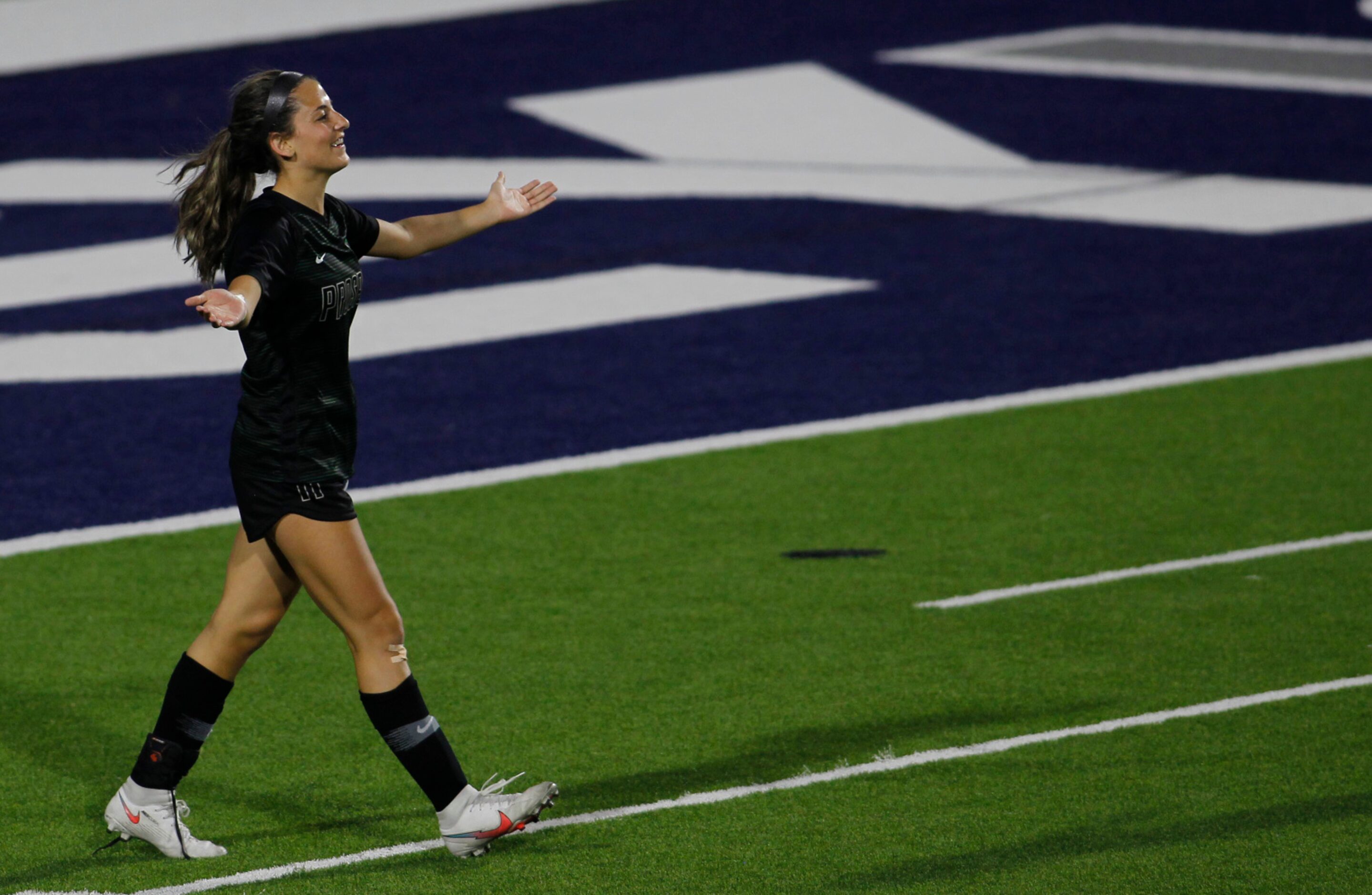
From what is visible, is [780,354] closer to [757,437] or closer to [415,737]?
[757,437]

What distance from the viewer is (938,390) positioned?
10461mm

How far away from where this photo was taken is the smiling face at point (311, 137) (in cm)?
516

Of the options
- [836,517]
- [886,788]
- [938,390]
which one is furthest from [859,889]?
[938,390]

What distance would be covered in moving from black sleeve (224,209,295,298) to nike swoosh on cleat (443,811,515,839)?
142 cm

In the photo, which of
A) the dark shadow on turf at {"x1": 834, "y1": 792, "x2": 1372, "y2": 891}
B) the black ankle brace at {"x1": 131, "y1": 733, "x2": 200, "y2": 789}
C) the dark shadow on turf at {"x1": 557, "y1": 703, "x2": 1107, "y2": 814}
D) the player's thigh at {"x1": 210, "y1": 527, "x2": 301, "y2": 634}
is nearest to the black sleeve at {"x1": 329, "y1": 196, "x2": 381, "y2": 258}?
the player's thigh at {"x1": 210, "y1": 527, "x2": 301, "y2": 634}

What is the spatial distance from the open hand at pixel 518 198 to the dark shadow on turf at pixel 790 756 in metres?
1.59

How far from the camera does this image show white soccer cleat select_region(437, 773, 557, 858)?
533cm

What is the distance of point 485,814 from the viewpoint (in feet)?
17.5

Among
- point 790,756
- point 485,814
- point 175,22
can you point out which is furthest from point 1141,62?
point 485,814

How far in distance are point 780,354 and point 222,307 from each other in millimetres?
6597

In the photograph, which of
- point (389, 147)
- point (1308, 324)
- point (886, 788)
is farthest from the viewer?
point (389, 147)

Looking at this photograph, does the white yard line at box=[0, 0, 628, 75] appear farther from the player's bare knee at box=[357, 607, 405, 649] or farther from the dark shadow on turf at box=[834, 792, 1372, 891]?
the dark shadow on turf at box=[834, 792, 1372, 891]

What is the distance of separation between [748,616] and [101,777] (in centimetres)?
232

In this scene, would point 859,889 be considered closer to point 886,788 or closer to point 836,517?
point 886,788
